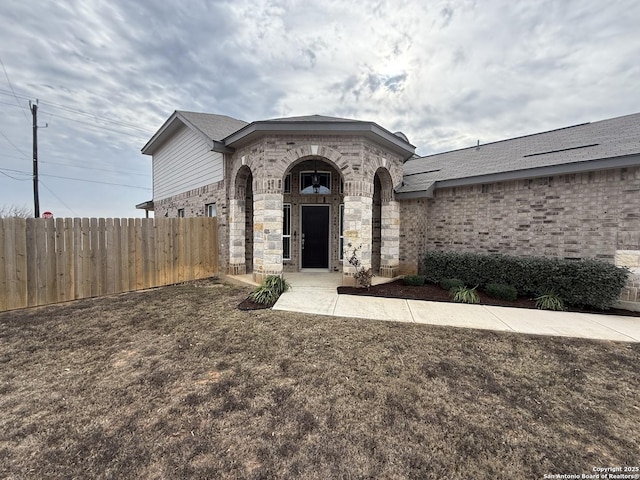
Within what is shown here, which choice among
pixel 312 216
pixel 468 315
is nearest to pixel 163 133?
pixel 312 216

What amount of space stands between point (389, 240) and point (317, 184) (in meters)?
3.08

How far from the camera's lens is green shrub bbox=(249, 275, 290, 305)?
5824mm

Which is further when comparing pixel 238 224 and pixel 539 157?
pixel 238 224

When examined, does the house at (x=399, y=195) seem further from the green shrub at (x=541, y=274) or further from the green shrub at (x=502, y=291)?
the green shrub at (x=502, y=291)

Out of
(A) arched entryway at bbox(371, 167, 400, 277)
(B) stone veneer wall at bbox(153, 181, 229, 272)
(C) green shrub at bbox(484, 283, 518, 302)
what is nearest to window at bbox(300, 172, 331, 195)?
(A) arched entryway at bbox(371, 167, 400, 277)

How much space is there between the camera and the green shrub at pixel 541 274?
542 centimetres

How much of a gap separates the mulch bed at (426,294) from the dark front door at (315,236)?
8.36ft

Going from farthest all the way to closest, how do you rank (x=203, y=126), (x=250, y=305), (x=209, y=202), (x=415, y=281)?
(x=203, y=126), (x=209, y=202), (x=415, y=281), (x=250, y=305)

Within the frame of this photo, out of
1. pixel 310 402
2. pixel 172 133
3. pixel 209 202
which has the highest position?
pixel 172 133

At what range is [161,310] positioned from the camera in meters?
5.40

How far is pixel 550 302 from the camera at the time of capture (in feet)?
18.6

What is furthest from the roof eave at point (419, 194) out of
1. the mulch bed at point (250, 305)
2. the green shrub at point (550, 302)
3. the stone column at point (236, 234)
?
the mulch bed at point (250, 305)

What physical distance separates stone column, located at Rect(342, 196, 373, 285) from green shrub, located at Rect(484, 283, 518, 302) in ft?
9.90

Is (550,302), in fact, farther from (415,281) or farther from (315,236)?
(315,236)
